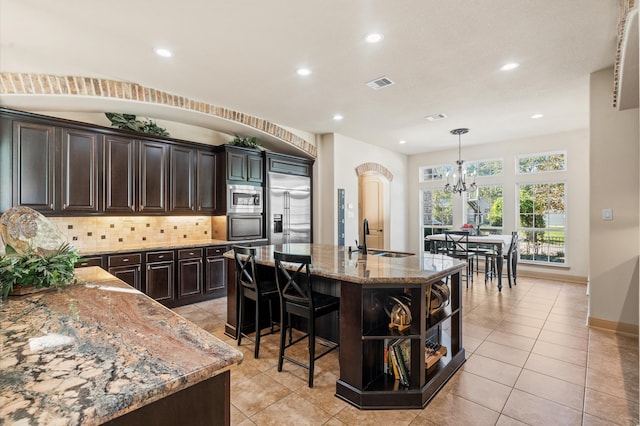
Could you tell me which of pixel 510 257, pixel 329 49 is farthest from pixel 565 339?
pixel 329 49

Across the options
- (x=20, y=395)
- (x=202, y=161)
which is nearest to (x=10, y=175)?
(x=202, y=161)

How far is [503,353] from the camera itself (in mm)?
2838

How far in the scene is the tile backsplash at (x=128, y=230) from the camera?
153 inches

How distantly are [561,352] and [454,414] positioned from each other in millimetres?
1615

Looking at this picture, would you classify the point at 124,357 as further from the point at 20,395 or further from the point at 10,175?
the point at 10,175

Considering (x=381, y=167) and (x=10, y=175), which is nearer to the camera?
(x=10, y=175)

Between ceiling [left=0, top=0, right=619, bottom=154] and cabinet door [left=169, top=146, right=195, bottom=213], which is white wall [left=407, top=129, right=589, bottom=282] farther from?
cabinet door [left=169, top=146, right=195, bottom=213]

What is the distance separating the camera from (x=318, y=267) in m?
2.42

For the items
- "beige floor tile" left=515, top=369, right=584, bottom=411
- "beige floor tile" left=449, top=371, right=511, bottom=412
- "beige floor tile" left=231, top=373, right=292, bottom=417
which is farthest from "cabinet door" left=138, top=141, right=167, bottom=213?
"beige floor tile" left=515, top=369, right=584, bottom=411

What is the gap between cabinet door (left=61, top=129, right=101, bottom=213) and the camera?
356cm

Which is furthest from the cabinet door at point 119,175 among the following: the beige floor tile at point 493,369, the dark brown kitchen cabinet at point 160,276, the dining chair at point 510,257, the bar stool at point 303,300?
the dining chair at point 510,257

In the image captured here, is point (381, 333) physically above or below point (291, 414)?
above

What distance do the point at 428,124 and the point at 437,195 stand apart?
2.76m

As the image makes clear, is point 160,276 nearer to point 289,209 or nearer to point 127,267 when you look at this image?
A: point 127,267
